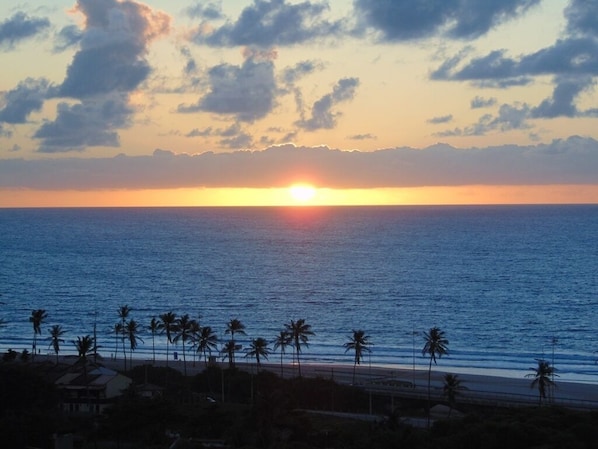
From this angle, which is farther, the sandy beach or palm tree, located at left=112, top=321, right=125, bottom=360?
palm tree, located at left=112, top=321, right=125, bottom=360

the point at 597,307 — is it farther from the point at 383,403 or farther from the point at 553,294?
the point at 383,403

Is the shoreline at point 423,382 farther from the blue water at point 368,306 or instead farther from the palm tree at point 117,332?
the blue water at point 368,306

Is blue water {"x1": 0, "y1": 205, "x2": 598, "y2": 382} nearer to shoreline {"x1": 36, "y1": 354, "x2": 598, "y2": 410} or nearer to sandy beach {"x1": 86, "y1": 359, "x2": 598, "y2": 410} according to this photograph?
shoreline {"x1": 36, "y1": 354, "x2": 598, "y2": 410}

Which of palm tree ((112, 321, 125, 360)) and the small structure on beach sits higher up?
palm tree ((112, 321, 125, 360))

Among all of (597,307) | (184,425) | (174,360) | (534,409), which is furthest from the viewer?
(597,307)

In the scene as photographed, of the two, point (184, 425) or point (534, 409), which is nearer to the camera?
point (534, 409)

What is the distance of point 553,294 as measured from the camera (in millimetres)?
150625

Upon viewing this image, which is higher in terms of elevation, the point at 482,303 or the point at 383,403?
the point at 482,303

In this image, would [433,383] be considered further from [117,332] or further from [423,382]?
[117,332]

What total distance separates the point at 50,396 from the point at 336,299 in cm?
8996

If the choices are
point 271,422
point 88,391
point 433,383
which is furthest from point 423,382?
point 271,422

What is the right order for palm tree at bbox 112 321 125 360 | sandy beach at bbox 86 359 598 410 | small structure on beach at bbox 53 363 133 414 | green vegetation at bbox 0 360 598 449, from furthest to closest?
palm tree at bbox 112 321 125 360, sandy beach at bbox 86 359 598 410, small structure on beach at bbox 53 363 133 414, green vegetation at bbox 0 360 598 449

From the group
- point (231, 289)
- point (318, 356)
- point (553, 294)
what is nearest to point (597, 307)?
point (553, 294)

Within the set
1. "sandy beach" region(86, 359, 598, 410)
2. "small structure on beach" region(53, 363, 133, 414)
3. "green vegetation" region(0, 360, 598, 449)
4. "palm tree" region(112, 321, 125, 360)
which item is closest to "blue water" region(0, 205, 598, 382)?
"palm tree" region(112, 321, 125, 360)
